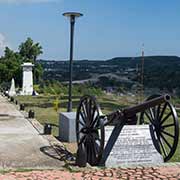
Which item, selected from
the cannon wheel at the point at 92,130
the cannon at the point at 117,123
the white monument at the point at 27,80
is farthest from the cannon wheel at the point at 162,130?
the white monument at the point at 27,80

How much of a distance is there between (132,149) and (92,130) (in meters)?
0.76

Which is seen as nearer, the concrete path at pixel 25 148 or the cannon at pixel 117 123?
the cannon at pixel 117 123

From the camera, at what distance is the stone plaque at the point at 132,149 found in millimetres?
6086

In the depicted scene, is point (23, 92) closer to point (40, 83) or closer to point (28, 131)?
point (40, 83)

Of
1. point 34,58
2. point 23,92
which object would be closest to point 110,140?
point 23,92

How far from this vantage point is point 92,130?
21.6ft

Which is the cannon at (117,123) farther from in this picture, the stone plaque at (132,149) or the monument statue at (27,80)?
the monument statue at (27,80)

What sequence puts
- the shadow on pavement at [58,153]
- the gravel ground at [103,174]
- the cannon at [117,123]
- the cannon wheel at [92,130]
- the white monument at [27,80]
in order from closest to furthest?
the gravel ground at [103,174], the cannon at [117,123], the cannon wheel at [92,130], the shadow on pavement at [58,153], the white monument at [27,80]

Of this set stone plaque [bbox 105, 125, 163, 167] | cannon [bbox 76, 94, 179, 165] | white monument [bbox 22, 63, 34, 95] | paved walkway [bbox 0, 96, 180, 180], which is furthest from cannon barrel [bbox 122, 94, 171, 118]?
white monument [bbox 22, 63, 34, 95]

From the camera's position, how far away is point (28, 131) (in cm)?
957

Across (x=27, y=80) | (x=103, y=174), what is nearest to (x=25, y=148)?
(x=103, y=174)

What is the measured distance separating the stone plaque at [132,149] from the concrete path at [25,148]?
0.83m

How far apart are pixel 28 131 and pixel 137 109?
4.10 metres

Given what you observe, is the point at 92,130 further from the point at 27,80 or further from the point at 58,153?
the point at 27,80
